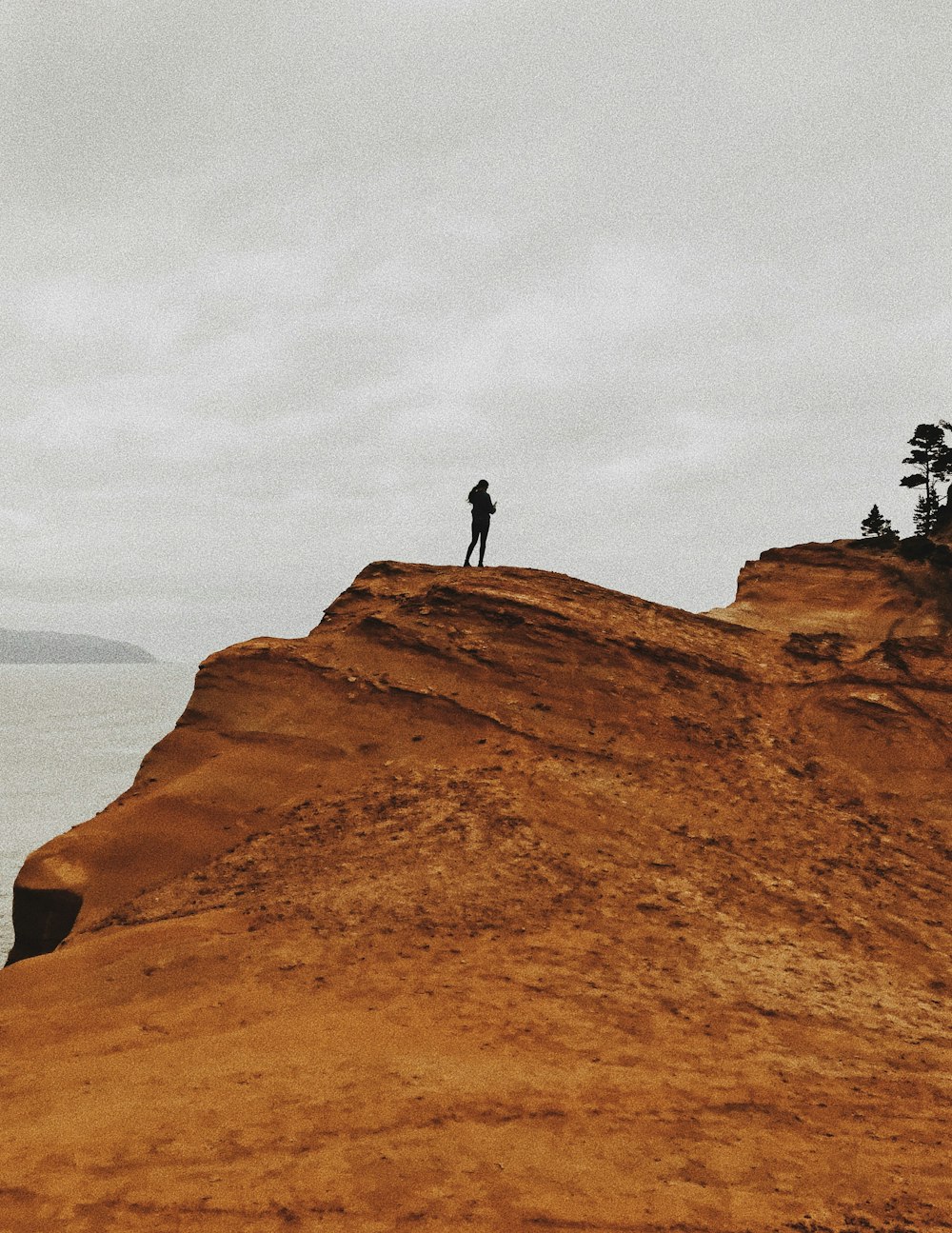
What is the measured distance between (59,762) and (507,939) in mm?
59465

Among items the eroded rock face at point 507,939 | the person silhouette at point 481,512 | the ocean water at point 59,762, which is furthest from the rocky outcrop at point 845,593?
the ocean water at point 59,762

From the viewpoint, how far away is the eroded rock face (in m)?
4.95

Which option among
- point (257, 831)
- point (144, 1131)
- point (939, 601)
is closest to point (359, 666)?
point (257, 831)

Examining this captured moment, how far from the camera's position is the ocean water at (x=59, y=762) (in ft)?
128

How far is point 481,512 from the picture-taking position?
18.0 m

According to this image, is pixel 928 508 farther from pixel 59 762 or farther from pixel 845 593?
pixel 59 762

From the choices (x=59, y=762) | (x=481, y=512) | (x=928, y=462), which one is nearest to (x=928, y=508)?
(x=928, y=462)

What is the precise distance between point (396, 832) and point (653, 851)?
3.10 metres

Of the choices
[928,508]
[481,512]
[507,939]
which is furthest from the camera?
[928,508]

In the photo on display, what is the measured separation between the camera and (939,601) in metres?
18.6

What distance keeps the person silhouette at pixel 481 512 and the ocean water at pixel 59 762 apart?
18726 millimetres

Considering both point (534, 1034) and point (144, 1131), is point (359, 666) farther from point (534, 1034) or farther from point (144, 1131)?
point (144, 1131)

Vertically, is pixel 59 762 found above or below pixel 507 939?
below

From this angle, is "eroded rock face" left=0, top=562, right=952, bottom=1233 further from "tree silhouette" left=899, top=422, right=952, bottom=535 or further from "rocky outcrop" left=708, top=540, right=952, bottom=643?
"tree silhouette" left=899, top=422, right=952, bottom=535
